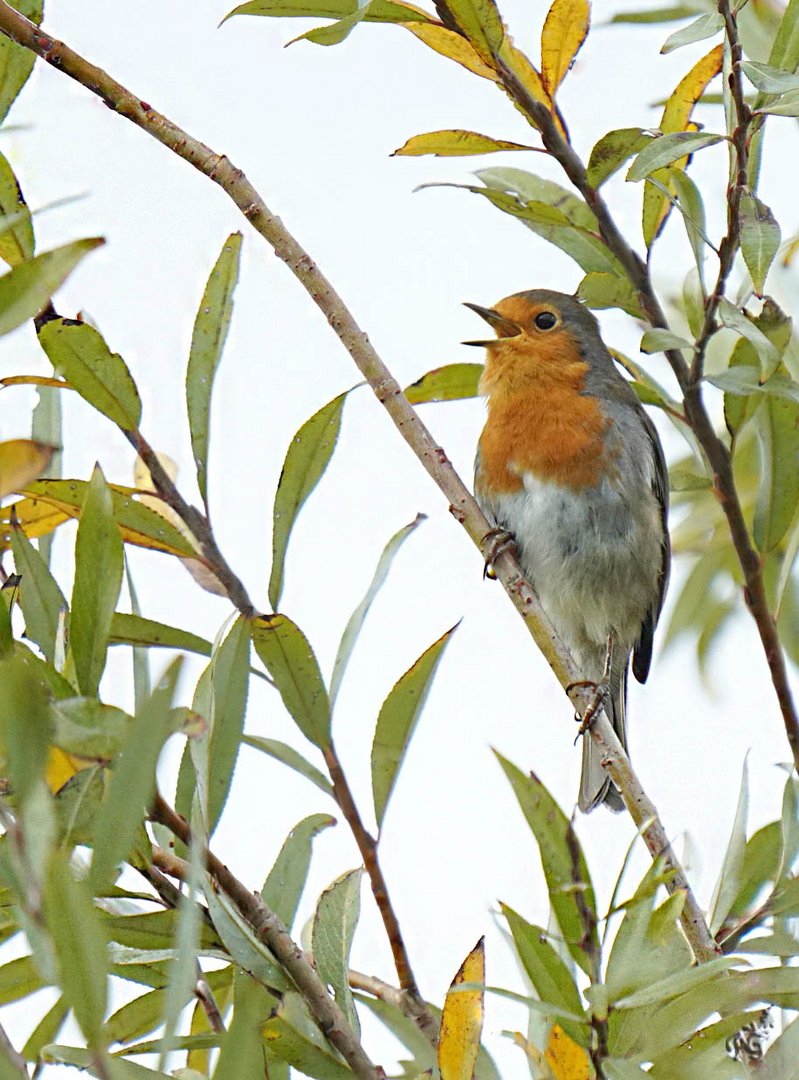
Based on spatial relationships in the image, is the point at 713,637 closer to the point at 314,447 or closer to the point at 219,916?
the point at 314,447

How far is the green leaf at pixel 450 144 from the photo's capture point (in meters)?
2.12

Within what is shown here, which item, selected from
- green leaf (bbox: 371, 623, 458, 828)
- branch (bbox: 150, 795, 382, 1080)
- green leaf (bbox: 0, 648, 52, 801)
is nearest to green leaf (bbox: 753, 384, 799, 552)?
green leaf (bbox: 371, 623, 458, 828)

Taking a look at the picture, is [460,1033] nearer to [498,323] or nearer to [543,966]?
[543,966]

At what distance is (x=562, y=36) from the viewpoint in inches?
81.7

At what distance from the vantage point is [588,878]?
56.2 inches

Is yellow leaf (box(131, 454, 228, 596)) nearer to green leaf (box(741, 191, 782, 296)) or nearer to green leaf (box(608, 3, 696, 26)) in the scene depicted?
green leaf (box(741, 191, 782, 296))

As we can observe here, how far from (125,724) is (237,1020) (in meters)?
0.26

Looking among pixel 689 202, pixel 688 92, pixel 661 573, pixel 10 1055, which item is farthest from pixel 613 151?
pixel 661 573

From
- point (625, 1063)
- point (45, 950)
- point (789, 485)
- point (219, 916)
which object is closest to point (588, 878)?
point (625, 1063)

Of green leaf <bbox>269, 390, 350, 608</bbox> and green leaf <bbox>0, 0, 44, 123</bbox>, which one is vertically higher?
green leaf <bbox>0, 0, 44, 123</bbox>

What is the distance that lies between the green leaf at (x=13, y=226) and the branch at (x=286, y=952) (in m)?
0.68

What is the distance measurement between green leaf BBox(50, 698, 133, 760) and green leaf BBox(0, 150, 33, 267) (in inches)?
25.1

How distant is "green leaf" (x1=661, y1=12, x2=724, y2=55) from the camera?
180cm

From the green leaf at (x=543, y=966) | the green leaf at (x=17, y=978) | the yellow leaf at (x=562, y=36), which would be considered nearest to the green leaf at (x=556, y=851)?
the green leaf at (x=543, y=966)
